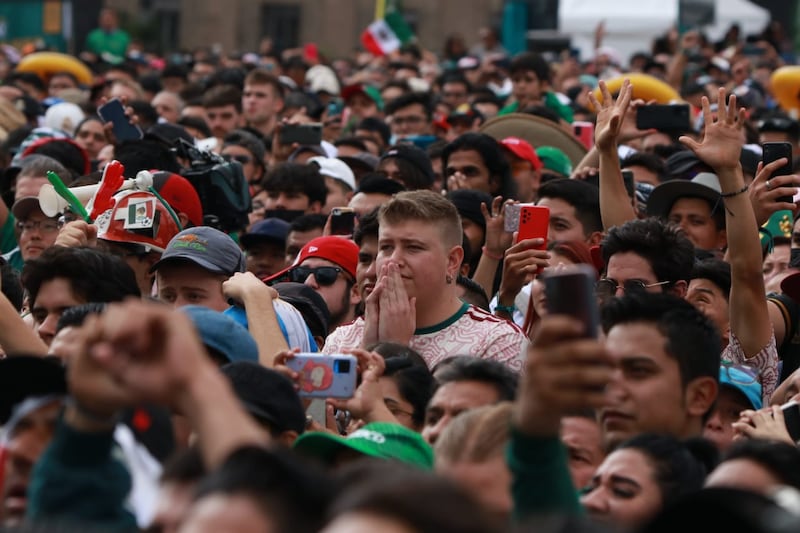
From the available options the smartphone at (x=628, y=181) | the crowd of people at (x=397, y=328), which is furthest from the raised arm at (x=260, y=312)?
the smartphone at (x=628, y=181)

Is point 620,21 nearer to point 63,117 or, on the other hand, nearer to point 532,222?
point 63,117

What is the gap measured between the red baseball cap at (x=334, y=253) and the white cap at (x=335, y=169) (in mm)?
2253

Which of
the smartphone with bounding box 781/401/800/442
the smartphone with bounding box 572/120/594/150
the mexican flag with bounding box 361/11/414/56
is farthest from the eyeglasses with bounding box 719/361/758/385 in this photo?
the mexican flag with bounding box 361/11/414/56

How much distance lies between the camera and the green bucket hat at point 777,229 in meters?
7.97

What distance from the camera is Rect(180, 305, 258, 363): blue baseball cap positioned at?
15.8ft

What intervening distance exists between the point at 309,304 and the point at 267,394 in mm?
2370

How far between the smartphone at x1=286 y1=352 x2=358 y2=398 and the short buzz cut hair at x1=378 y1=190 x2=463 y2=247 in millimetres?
1399

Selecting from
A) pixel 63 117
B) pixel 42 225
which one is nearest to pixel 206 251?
pixel 42 225

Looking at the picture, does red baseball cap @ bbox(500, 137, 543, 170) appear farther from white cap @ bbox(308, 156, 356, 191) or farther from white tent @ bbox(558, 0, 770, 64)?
white tent @ bbox(558, 0, 770, 64)

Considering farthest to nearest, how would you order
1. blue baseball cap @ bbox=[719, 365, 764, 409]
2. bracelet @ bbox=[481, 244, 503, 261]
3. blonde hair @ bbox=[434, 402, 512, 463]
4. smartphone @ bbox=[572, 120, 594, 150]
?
smartphone @ bbox=[572, 120, 594, 150], bracelet @ bbox=[481, 244, 503, 261], blue baseball cap @ bbox=[719, 365, 764, 409], blonde hair @ bbox=[434, 402, 512, 463]

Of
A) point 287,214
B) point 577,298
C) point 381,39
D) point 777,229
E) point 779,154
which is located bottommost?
point 381,39

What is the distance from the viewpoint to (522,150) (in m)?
9.45

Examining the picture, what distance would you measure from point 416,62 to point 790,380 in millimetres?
14282

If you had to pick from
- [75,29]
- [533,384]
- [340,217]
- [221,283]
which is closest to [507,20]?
[75,29]
